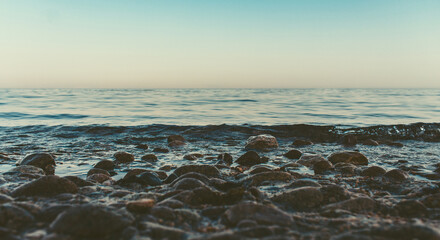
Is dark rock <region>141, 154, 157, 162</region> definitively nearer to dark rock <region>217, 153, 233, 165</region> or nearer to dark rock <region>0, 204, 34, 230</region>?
dark rock <region>217, 153, 233, 165</region>

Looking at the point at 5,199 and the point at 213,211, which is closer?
the point at 213,211

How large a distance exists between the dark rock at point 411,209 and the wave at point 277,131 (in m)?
4.93

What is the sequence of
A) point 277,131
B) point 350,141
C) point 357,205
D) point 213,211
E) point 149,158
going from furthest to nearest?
point 277,131, point 350,141, point 149,158, point 357,205, point 213,211

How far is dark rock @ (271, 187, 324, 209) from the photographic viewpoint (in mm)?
2789

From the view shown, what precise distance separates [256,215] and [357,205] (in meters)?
0.92

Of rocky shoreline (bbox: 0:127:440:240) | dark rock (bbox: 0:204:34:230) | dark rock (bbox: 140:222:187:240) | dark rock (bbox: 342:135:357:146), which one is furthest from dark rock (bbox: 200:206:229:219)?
dark rock (bbox: 342:135:357:146)

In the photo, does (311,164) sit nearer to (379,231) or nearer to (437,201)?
(437,201)

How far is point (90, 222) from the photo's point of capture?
2.14m

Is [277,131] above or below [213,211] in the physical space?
below

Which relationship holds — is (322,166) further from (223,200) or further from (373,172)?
(223,200)

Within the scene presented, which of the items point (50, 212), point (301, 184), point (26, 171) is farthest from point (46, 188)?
point (301, 184)

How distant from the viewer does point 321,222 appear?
2.38 meters

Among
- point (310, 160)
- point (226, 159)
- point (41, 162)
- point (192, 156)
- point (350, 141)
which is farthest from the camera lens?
point (350, 141)

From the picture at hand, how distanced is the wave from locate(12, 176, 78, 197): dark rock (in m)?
4.82
